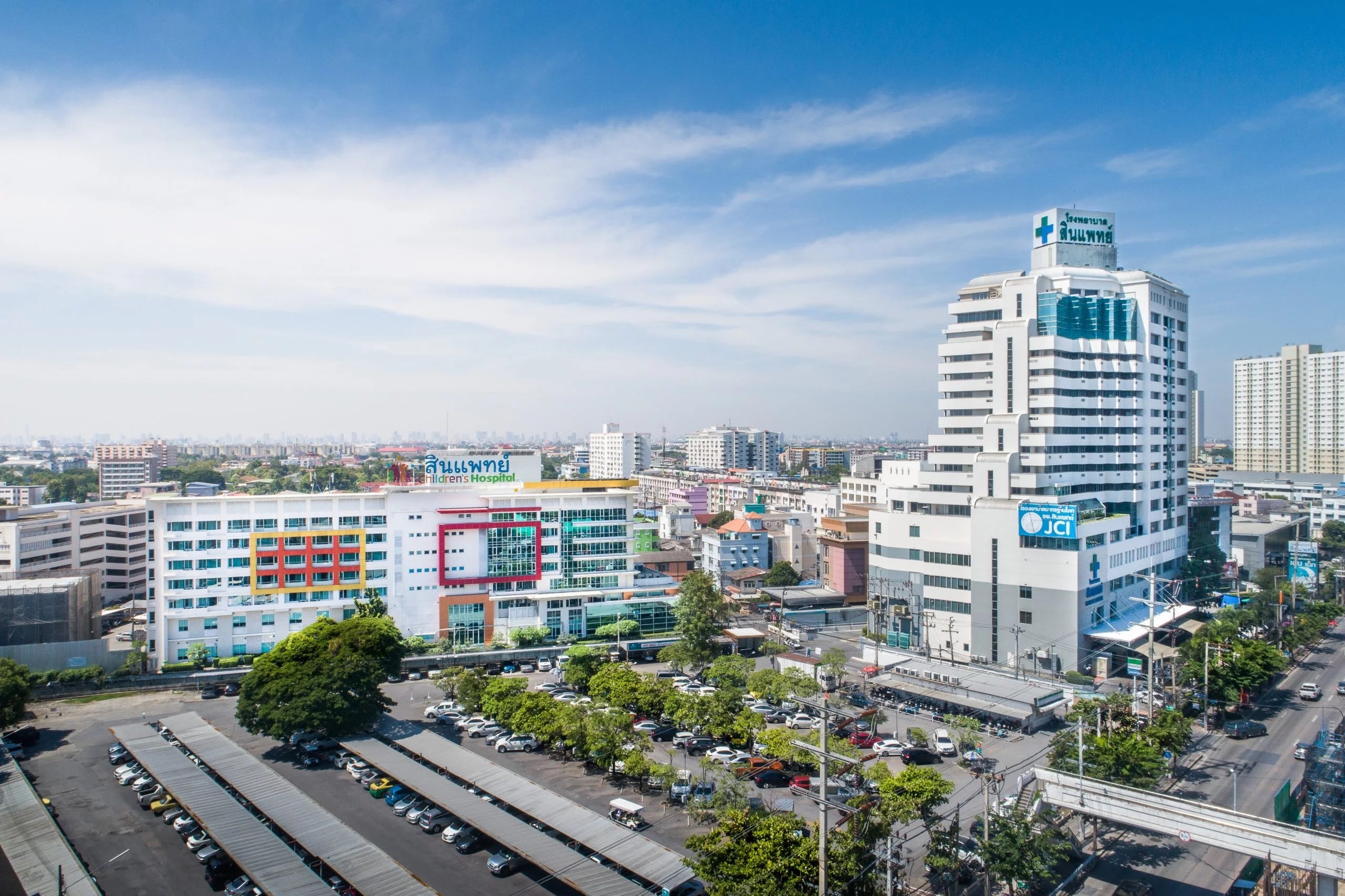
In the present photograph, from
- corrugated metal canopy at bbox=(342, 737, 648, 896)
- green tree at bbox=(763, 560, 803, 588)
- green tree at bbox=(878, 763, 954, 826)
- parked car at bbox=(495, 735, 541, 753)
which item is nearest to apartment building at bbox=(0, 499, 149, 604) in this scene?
corrugated metal canopy at bbox=(342, 737, 648, 896)

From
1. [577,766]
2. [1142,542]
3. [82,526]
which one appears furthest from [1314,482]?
[82,526]

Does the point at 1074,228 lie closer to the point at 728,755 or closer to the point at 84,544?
the point at 728,755

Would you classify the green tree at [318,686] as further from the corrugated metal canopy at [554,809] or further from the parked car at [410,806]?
the parked car at [410,806]

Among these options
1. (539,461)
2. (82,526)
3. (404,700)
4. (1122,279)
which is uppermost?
(1122,279)

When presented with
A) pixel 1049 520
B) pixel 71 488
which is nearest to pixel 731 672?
pixel 1049 520

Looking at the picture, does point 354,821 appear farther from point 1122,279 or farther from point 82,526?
point 1122,279
